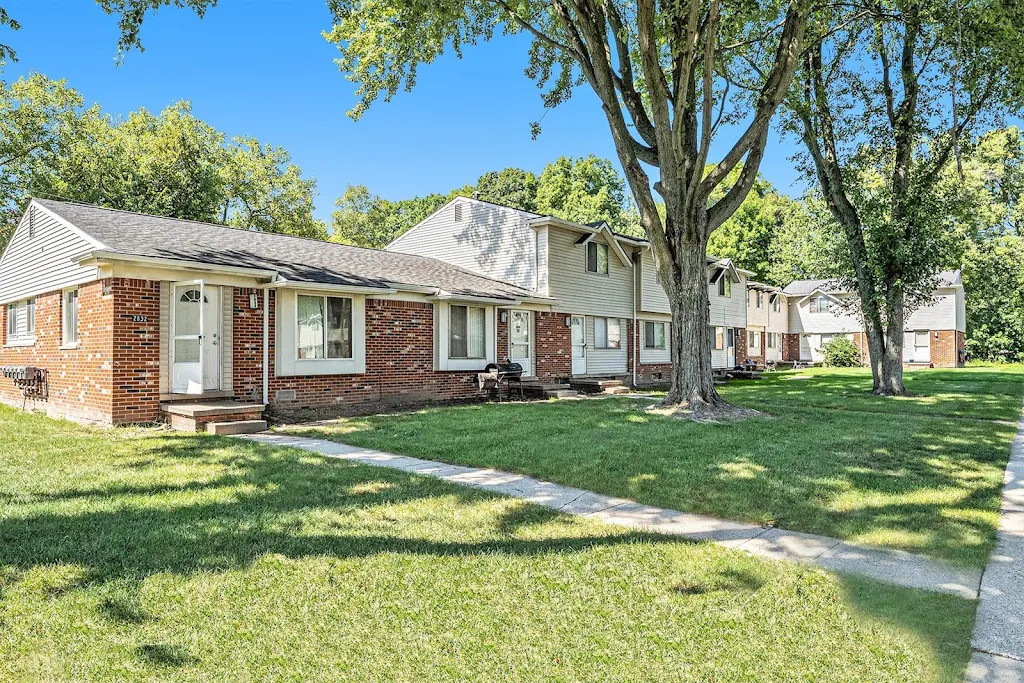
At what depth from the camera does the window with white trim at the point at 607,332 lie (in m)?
21.0

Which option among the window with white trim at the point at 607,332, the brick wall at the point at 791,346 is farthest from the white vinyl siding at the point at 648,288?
the brick wall at the point at 791,346

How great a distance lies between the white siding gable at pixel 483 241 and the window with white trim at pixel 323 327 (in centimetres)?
720

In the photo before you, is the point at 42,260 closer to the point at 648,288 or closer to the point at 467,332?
the point at 467,332

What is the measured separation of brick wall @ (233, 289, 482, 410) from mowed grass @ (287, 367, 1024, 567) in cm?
170

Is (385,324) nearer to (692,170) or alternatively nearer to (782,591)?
(692,170)

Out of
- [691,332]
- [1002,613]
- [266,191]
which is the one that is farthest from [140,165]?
[1002,613]

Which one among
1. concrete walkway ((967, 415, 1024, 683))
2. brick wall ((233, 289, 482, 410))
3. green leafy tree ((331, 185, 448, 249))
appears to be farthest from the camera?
green leafy tree ((331, 185, 448, 249))

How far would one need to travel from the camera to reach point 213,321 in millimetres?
11367

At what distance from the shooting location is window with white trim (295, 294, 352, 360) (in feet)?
41.6

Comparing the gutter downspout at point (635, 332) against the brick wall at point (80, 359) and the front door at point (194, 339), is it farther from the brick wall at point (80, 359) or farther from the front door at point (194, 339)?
the brick wall at point (80, 359)

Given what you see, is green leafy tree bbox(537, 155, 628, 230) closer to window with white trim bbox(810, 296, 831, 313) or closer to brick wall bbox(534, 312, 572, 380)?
window with white trim bbox(810, 296, 831, 313)

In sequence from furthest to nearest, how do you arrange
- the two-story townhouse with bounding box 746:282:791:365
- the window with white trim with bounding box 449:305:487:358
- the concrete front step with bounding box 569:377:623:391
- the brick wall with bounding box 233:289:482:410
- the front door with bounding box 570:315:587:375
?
the two-story townhouse with bounding box 746:282:791:365 < the front door with bounding box 570:315:587:375 < the concrete front step with bounding box 569:377:623:391 < the window with white trim with bounding box 449:305:487:358 < the brick wall with bounding box 233:289:482:410

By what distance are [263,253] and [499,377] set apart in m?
6.19

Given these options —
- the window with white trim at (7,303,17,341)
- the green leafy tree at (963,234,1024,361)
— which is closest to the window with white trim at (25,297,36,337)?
the window with white trim at (7,303,17,341)
